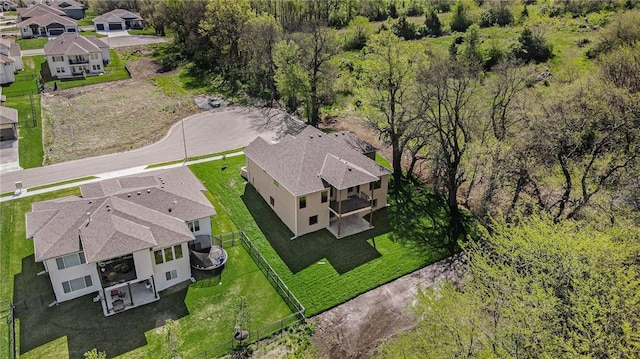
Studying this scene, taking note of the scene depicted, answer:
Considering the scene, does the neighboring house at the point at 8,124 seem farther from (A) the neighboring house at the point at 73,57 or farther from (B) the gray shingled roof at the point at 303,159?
(B) the gray shingled roof at the point at 303,159

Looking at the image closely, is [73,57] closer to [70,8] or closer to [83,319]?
[83,319]

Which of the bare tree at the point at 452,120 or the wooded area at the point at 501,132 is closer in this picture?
the wooded area at the point at 501,132

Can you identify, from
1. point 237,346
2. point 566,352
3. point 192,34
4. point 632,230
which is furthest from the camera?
point 192,34

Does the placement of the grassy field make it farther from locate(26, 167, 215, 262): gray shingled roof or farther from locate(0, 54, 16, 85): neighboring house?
locate(26, 167, 215, 262): gray shingled roof

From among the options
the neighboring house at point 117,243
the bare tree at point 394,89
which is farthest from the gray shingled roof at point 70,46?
the bare tree at point 394,89

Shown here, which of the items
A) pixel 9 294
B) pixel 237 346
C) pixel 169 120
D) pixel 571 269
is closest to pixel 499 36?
pixel 169 120

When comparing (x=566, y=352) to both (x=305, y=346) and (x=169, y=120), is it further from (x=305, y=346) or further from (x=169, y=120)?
(x=169, y=120)

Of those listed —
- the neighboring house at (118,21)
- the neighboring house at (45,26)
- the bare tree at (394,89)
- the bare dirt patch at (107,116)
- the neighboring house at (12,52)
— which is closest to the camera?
the bare tree at (394,89)
